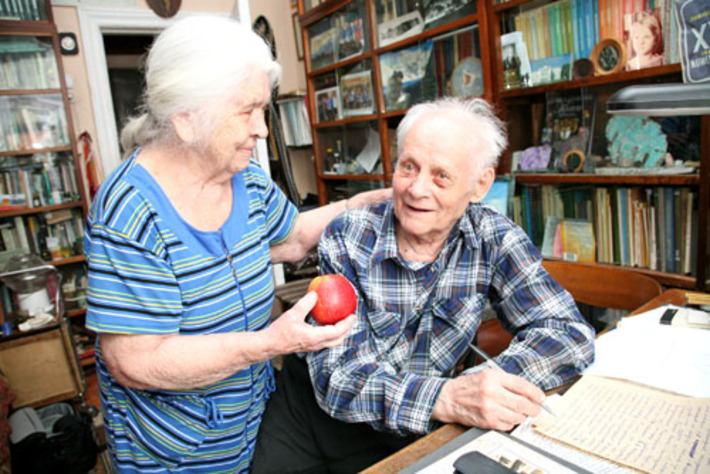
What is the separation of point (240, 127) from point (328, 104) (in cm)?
284

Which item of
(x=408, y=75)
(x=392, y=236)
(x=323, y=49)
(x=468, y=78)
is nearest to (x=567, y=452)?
(x=392, y=236)

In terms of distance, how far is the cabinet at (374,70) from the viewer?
2.62m

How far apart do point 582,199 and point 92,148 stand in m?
3.68

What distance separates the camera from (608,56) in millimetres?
2041

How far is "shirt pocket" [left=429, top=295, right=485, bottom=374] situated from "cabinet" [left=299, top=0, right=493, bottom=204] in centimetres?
155

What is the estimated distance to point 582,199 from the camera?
2.29m

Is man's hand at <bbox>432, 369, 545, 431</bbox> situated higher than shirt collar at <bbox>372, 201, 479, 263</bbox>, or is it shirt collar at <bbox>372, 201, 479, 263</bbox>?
shirt collar at <bbox>372, 201, 479, 263</bbox>

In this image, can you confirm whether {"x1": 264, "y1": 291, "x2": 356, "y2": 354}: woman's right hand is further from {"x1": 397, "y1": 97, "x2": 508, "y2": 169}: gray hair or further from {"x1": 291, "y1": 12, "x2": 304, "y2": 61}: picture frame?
{"x1": 291, "y1": 12, "x2": 304, "y2": 61}: picture frame

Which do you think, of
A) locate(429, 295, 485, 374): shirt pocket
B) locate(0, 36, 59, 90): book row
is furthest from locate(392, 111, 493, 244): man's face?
locate(0, 36, 59, 90): book row

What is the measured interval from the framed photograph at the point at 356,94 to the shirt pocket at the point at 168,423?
2643mm

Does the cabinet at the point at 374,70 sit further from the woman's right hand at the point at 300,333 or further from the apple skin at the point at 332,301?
the woman's right hand at the point at 300,333

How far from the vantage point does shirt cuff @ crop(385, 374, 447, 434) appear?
3.21ft

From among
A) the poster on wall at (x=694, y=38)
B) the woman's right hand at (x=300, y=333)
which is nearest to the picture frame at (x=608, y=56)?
the poster on wall at (x=694, y=38)

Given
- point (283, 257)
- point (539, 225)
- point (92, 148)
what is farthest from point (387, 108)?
point (92, 148)
